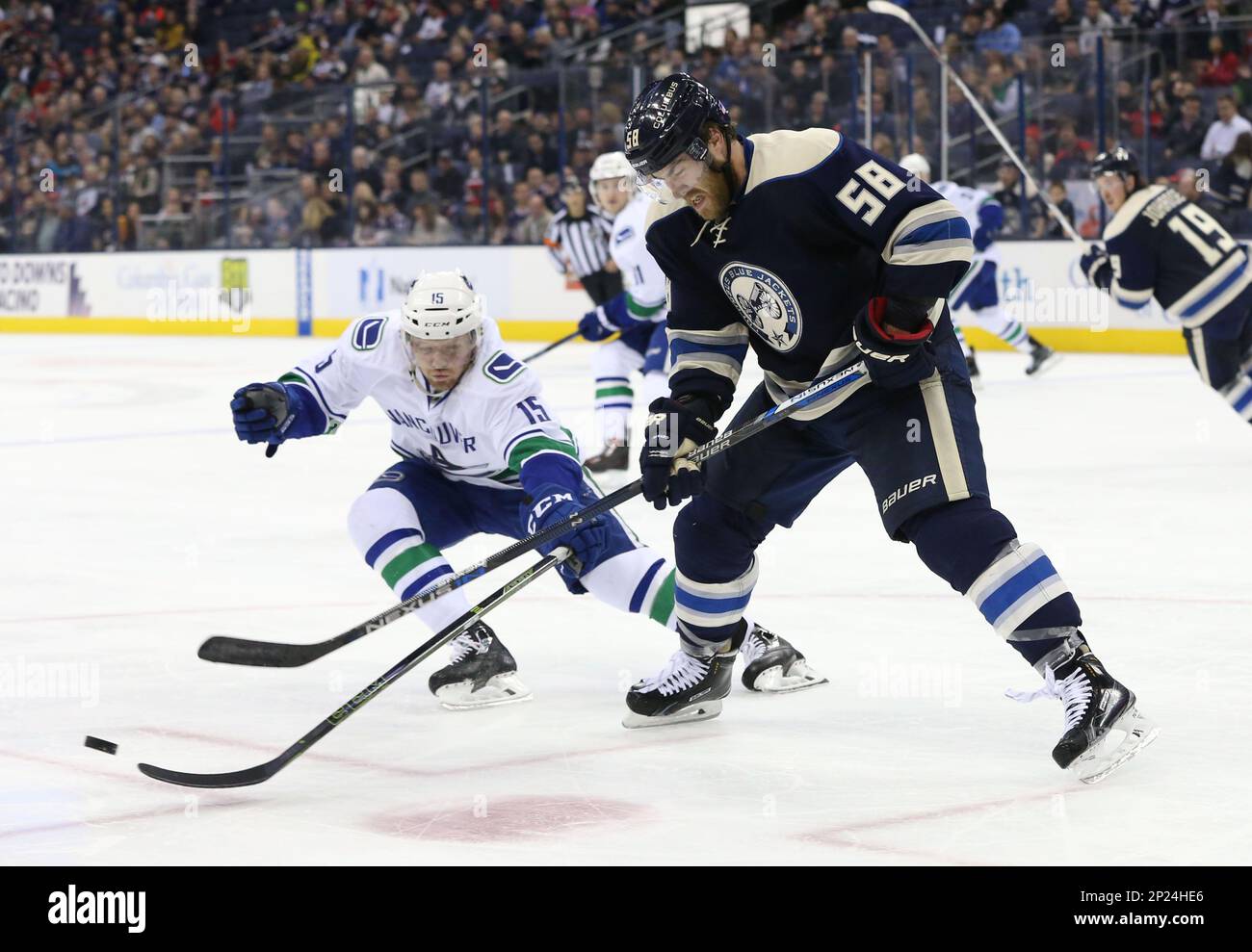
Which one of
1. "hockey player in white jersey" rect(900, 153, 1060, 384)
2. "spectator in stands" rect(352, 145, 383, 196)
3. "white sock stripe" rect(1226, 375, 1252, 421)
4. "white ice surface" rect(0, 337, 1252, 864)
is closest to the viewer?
"white ice surface" rect(0, 337, 1252, 864)

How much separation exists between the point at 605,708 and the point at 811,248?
3.14ft

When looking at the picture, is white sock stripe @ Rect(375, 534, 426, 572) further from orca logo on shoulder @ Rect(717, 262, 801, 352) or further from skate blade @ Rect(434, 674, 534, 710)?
orca logo on shoulder @ Rect(717, 262, 801, 352)

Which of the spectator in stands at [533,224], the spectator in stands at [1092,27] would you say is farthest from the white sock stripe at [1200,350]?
the spectator in stands at [533,224]

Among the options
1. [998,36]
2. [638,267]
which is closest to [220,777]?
[638,267]

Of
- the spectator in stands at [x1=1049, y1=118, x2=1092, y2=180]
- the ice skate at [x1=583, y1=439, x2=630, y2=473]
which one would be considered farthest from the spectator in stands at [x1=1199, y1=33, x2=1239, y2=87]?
the ice skate at [x1=583, y1=439, x2=630, y2=473]

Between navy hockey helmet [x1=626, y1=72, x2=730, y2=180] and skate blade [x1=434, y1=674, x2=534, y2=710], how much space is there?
41.2 inches

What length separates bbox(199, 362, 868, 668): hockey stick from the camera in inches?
120

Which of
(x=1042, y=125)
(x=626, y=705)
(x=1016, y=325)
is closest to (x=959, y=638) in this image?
(x=626, y=705)

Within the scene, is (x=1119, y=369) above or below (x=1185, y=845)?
below

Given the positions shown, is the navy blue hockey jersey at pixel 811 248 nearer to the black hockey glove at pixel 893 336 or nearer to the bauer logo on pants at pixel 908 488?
the black hockey glove at pixel 893 336

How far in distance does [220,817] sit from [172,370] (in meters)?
10.1

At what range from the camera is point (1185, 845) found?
2428 millimetres

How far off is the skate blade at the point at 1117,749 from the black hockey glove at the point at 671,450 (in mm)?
770
